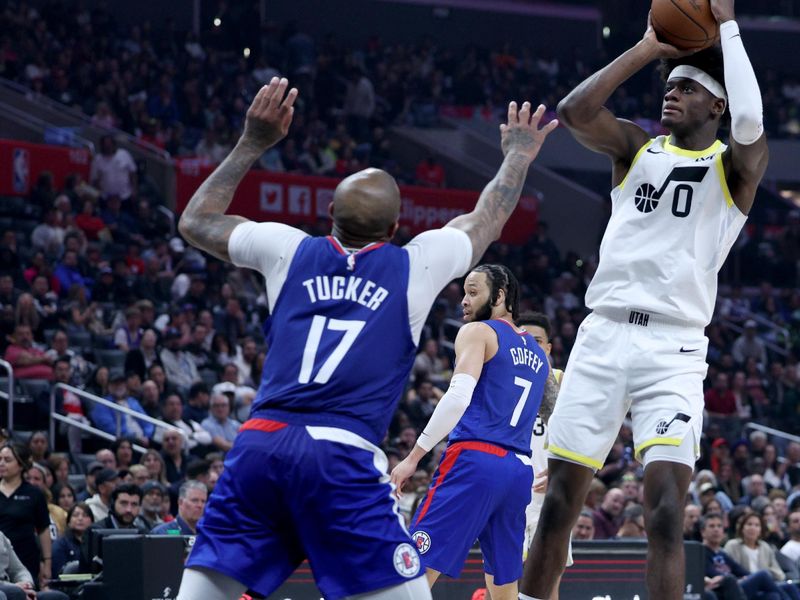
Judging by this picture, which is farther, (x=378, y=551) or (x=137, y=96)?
(x=137, y=96)

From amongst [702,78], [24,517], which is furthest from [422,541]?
[24,517]

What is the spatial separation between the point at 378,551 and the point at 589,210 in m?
22.5

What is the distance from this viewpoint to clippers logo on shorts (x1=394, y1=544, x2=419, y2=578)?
439cm

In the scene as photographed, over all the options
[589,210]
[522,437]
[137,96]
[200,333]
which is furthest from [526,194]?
[522,437]

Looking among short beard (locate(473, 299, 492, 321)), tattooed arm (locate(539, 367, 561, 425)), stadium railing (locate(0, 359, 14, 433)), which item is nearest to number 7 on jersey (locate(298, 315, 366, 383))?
short beard (locate(473, 299, 492, 321))

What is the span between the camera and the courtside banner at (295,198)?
20844 mm

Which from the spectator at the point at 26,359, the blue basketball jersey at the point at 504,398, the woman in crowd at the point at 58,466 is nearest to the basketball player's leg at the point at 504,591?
the blue basketball jersey at the point at 504,398

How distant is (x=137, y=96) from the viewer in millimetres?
22391

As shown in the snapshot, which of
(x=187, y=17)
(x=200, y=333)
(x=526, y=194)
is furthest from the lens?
(x=187, y=17)

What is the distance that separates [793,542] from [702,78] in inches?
366

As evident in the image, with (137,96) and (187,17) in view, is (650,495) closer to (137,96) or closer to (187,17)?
(137,96)

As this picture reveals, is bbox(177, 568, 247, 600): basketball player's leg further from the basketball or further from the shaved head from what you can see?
the basketball

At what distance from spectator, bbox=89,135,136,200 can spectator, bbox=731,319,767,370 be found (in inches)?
393

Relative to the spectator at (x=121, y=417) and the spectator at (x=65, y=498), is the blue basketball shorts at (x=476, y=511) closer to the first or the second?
the spectator at (x=65, y=498)
